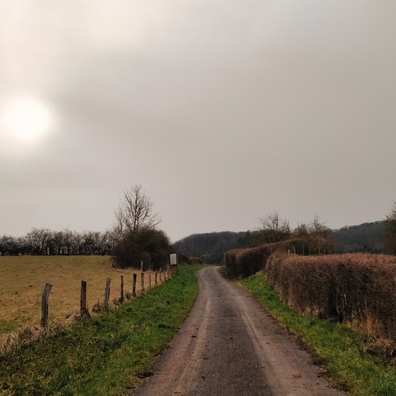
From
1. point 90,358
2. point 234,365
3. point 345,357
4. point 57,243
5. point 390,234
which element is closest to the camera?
point 234,365

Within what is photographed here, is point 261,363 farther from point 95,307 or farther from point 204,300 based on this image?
point 204,300

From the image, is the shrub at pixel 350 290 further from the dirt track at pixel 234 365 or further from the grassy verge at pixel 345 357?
the dirt track at pixel 234 365

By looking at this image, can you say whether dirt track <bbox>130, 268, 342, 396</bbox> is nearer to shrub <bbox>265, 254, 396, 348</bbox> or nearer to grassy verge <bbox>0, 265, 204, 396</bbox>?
grassy verge <bbox>0, 265, 204, 396</bbox>

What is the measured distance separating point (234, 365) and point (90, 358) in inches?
150

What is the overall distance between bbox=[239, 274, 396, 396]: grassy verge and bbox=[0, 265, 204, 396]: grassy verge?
14.6ft

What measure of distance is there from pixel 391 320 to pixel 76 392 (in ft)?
25.5

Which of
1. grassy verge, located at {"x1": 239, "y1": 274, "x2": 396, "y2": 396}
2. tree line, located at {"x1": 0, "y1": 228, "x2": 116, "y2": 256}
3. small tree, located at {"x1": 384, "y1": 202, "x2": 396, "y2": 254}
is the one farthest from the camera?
tree line, located at {"x1": 0, "y1": 228, "x2": 116, "y2": 256}

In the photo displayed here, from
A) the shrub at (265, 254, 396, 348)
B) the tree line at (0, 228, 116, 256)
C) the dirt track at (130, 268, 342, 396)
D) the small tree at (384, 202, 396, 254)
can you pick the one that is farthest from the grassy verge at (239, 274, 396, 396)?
the tree line at (0, 228, 116, 256)

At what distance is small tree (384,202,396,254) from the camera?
137 ft

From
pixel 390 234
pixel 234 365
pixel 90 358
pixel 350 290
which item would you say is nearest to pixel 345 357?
pixel 234 365

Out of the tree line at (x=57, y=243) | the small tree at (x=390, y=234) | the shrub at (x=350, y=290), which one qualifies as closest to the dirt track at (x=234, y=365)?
the shrub at (x=350, y=290)

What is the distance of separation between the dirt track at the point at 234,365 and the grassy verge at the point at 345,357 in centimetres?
39

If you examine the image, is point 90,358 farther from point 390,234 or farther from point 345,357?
point 390,234

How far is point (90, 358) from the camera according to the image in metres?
9.02
